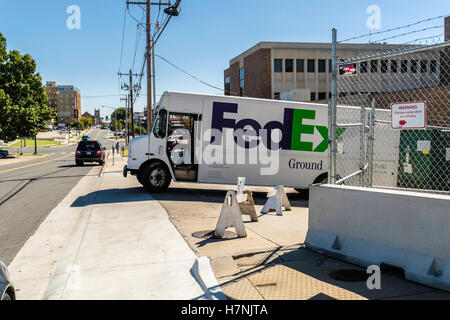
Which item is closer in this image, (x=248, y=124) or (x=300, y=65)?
(x=248, y=124)

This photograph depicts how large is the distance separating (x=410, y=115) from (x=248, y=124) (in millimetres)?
7214

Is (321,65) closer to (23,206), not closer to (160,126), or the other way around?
(160,126)

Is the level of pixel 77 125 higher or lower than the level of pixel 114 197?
higher

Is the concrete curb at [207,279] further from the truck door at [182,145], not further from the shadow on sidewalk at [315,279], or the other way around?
the truck door at [182,145]

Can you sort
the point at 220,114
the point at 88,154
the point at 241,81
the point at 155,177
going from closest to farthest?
1. the point at 220,114
2. the point at 155,177
3. the point at 88,154
4. the point at 241,81

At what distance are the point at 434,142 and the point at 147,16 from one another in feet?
56.3

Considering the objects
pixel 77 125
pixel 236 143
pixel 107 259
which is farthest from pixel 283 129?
pixel 77 125

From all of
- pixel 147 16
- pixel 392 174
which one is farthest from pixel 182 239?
pixel 147 16

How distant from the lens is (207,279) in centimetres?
445

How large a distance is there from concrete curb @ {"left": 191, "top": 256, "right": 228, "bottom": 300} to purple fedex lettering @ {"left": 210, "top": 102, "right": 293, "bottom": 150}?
7214 millimetres

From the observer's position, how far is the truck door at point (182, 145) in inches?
482

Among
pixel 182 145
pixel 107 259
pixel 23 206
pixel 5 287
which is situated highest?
Result: pixel 182 145

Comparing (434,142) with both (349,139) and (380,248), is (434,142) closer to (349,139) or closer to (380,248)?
(349,139)
